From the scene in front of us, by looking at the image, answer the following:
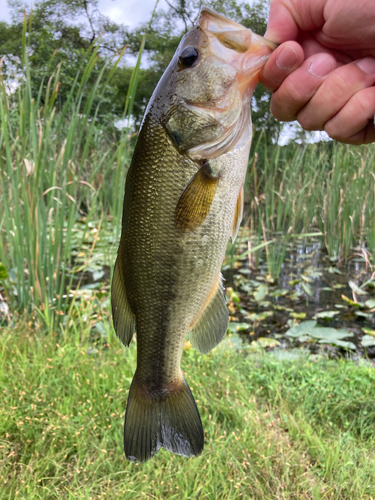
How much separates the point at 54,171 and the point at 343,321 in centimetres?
305

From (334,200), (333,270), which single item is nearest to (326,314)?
(333,270)

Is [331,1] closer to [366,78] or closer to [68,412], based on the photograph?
[366,78]

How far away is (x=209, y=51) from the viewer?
1.10 meters

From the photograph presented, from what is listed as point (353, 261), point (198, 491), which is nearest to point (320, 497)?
point (198, 491)

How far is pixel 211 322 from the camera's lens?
120 cm

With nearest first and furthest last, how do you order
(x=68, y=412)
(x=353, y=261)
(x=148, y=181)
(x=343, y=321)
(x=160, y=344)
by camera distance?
(x=148, y=181), (x=160, y=344), (x=68, y=412), (x=343, y=321), (x=353, y=261)

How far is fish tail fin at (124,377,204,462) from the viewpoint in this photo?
3.67ft

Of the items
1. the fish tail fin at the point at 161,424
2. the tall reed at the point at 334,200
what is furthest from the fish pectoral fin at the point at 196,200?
the tall reed at the point at 334,200

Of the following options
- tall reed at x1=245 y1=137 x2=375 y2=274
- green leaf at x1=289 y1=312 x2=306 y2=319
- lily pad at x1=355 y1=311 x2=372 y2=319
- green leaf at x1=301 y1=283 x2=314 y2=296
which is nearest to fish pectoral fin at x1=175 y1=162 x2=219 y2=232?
green leaf at x1=289 y1=312 x2=306 y2=319

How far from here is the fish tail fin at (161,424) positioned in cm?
112

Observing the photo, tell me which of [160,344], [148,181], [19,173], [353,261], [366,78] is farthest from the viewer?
[353,261]

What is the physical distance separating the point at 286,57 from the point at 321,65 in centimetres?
19

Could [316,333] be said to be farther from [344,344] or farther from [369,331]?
[369,331]

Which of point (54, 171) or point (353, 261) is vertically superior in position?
point (54, 171)
